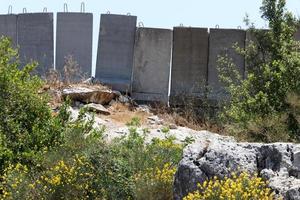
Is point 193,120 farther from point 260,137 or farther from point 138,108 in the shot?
point 260,137

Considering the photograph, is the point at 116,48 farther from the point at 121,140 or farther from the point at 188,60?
the point at 121,140

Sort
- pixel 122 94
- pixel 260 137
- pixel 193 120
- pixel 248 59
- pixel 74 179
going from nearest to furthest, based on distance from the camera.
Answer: pixel 74 179
pixel 260 137
pixel 248 59
pixel 193 120
pixel 122 94

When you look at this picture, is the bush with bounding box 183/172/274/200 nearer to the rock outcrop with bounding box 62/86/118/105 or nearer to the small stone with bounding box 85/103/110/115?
the small stone with bounding box 85/103/110/115

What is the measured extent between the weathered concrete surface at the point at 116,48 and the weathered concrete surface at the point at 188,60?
0.97m

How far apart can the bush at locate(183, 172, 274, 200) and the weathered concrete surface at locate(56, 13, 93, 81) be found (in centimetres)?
957

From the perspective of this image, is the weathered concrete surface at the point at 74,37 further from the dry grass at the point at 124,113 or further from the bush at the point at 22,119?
the bush at the point at 22,119

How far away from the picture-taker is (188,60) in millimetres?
15641

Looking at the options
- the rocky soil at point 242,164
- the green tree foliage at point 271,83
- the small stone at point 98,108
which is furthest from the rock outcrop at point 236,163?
the small stone at point 98,108

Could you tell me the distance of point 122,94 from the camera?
15602 mm

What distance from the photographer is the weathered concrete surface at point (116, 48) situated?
1574 cm

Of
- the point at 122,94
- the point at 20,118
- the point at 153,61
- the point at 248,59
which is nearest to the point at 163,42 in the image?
the point at 153,61

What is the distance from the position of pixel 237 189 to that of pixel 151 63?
974 cm

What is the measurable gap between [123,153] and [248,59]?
15.0 feet

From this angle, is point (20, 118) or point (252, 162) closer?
point (252, 162)
